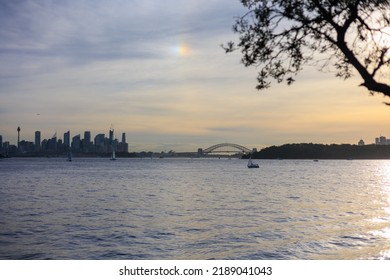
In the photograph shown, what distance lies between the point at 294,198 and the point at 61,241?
29.7 m

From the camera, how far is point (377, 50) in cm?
916

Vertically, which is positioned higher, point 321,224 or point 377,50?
point 377,50

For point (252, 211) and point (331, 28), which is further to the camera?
point (252, 211)

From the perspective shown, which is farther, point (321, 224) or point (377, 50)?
point (321, 224)

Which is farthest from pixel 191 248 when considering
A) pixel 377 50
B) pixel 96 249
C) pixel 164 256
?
pixel 377 50

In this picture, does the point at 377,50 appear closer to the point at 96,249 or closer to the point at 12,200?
the point at 96,249

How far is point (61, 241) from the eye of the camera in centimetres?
2106

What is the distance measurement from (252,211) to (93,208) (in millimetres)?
12081
